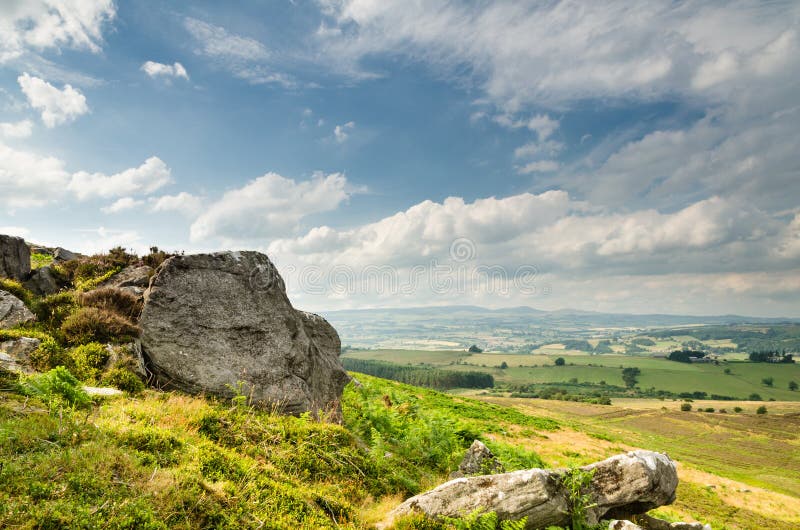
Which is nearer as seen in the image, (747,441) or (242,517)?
(242,517)

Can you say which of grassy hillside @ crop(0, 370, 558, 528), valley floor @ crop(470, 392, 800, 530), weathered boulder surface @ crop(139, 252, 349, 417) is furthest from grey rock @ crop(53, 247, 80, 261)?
valley floor @ crop(470, 392, 800, 530)

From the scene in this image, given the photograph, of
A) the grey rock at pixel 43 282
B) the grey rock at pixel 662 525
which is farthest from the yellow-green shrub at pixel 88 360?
the grey rock at pixel 662 525

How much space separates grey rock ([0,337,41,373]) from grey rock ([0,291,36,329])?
160 cm

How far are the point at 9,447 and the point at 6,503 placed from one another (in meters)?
1.67

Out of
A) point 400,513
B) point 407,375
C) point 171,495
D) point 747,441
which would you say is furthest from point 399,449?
point 407,375

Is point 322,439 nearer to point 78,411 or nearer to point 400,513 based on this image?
point 400,513

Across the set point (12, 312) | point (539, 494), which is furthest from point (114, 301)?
point (539, 494)

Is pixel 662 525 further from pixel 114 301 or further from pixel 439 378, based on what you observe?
pixel 439 378

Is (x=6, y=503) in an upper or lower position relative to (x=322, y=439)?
upper

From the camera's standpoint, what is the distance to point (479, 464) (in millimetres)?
12703

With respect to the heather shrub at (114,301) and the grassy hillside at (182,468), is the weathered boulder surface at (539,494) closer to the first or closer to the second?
the grassy hillside at (182,468)

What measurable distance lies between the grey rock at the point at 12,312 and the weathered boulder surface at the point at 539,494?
1347cm

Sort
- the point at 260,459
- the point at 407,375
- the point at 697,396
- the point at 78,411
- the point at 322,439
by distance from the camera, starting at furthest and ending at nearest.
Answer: the point at 407,375, the point at 697,396, the point at 322,439, the point at 260,459, the point at 78,411

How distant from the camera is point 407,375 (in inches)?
6988
